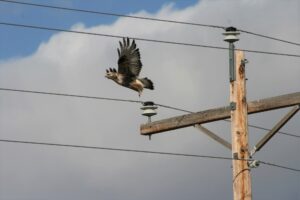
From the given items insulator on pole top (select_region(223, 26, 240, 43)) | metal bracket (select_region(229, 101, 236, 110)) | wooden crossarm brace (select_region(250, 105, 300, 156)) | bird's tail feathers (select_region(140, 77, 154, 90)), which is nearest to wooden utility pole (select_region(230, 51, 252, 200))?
metal bracket (select_region(229, 101, 236, 110))

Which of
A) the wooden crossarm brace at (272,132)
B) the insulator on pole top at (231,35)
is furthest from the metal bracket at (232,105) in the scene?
the insulator on pole top at (231,35)

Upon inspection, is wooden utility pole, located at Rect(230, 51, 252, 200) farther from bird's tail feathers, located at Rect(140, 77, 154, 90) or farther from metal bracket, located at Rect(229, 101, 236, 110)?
bird's tail feathers, located at Rect(140, 77, 154, 90)

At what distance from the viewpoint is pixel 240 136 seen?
13977mm

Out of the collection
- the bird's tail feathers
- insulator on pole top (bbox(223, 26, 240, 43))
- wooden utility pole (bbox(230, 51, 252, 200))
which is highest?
insulator on pole top (bbox(223, 26, 240, 43))

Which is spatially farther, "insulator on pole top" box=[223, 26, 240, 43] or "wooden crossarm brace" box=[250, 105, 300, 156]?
"insulator on pole top" box=[223, 26, 240, 43]

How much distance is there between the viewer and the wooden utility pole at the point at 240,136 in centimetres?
1379

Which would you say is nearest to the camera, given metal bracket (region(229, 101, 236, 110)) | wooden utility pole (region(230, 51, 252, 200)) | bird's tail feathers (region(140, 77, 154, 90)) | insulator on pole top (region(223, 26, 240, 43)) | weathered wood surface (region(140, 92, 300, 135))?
wooden utility pole (region(230, 51, 252, 200))

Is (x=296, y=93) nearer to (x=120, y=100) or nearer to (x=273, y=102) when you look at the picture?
(x=273, y=102)

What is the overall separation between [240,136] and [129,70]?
8.53 ft

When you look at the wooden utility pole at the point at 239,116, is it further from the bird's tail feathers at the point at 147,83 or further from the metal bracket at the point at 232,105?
the bird's tail feathers at the point at 147,83

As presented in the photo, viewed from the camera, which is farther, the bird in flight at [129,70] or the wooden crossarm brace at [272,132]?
the bird in flight at [129,70]

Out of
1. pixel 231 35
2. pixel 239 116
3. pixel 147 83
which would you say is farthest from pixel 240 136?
pixel 147 83

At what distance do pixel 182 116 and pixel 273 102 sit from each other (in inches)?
56.9

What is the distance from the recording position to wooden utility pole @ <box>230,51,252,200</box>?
13789 mm
